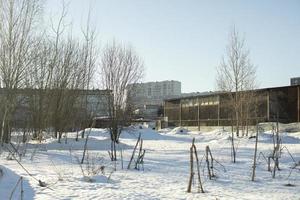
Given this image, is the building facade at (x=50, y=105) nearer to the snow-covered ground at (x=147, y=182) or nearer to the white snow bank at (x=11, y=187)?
the snow-covered ground at (x=147, y=182)

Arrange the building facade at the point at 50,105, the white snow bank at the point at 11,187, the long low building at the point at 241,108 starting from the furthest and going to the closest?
1. the long low building at the point at 241,108
2. the building facade at the point at 50,105
3. the white snow bank at the point at 11,187

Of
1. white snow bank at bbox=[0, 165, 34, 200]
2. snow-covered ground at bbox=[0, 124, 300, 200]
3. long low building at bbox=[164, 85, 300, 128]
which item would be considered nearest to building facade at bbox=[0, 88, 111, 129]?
long low building at bbox=[164, 85, 300, 128]

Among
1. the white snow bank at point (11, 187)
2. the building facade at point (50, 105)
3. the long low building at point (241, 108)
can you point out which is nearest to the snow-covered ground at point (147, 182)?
the white snow bank at point (11, 187)

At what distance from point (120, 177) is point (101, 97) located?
1784 cm

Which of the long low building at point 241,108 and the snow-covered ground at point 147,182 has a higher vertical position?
the long low building at point 241,108

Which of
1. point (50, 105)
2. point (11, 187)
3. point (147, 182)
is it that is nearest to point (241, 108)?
point (50, 105)

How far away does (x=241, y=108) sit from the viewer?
34.5m

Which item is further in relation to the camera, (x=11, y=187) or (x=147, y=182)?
(x=147, y=182)

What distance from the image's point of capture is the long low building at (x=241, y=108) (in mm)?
37688

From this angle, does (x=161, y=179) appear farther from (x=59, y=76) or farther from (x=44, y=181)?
(x=59, y=76)

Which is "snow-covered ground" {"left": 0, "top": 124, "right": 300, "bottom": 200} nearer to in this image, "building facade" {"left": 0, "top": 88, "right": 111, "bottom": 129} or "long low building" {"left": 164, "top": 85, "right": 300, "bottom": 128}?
"building facade" {"left": 0, "top": 88, "right": 111, "bottom": 129}

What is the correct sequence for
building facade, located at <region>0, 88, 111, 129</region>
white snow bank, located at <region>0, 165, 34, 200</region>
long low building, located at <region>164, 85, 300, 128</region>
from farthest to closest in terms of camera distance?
long low building, located at <region>164, 85, 300, 128</region> → building facade, located at <region>0, 88, 111, 129</region> → white snow bank, located at <region>0, 165, 34, 200</region>

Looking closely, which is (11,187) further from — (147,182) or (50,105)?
(50,105)

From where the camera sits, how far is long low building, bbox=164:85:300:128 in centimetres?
3769
